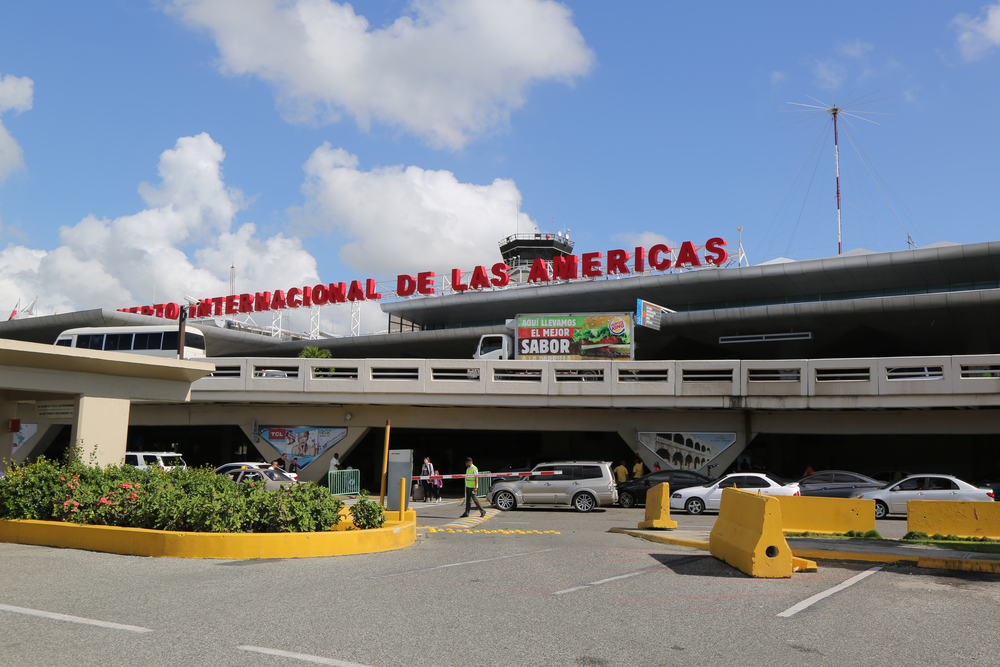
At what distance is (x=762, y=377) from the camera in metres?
28.4

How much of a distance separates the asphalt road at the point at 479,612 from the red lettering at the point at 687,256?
35141 mm

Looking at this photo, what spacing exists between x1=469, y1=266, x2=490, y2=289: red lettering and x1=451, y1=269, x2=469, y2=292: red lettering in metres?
0.71

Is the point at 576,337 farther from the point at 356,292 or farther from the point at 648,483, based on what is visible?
the point at 356,292

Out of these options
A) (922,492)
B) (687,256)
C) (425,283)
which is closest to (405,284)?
(425,283)

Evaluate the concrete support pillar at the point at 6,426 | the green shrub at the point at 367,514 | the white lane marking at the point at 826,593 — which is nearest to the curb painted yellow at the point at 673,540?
the white lane marking at the point at 826,593

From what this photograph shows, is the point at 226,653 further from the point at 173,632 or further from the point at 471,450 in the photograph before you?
the point at 471,450

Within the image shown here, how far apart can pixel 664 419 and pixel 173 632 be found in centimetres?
2558

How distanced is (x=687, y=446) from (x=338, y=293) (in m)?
34.6

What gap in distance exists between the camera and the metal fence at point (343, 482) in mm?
26531

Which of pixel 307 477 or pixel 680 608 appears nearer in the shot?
pixel 680 608

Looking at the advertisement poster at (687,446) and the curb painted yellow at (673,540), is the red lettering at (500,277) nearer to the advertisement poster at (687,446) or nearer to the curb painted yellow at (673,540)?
the advertisement poster at (687,446)

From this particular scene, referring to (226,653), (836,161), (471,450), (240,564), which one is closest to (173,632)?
(226,653)

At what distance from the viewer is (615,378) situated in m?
29.0

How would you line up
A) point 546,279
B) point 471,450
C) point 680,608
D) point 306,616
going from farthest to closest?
point 546,279 → point 471,450 → point 680,608 → point 306,616
